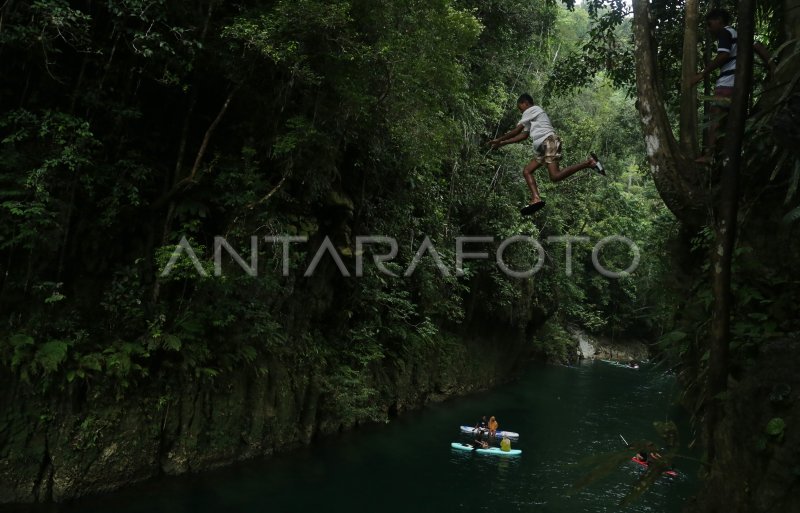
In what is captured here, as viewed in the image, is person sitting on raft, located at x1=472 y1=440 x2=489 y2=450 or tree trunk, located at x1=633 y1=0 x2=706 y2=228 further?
person sitting on raft, located at x1=472 y1=440 x2=489 y2=450

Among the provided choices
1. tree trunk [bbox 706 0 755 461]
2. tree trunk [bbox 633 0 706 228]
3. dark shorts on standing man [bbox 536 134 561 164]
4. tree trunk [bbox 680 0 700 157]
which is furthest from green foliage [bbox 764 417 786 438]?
dark shorts on standing man [bbox 536 134 561 164]

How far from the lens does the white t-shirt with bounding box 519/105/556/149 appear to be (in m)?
6.21

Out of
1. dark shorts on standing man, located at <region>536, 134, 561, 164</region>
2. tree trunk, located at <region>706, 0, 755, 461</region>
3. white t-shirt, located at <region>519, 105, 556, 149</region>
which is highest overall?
white t-shirt, located at <region>519, 105, 556, 149</region>

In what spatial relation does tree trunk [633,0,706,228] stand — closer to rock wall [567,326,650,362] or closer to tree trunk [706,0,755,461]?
tree trunk [706,0,755,461]

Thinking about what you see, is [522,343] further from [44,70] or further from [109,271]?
[44,70]

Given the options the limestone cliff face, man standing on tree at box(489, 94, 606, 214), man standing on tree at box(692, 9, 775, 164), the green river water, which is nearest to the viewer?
man standing on tree at box(692, 9, 775, 164)

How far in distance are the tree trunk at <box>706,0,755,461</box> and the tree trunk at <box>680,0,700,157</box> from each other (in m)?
1.80

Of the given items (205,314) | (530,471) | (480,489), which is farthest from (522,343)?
(205,314)

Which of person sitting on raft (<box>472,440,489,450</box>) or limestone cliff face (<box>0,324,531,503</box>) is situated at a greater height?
limestone cliff face (<box>0,324,531,503</box>)

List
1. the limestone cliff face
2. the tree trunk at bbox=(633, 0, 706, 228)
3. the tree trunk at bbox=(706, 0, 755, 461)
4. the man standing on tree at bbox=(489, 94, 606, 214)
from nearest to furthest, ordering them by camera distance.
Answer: the tree trunk at bbox=(706, 0, 755, 461)
the tree trunk at bbox=(633, 0, 706, 228)
the man standing on tree at bbox=(489, 94, 606, 214)
the limestone cliff face

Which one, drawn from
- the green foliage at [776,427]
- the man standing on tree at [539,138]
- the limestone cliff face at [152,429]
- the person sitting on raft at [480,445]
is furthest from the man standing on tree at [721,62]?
the person sitting on raft at [480,445]

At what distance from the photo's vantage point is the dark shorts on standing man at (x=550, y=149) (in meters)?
6.21

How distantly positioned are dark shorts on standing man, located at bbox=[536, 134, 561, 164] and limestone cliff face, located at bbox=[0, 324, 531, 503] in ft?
21.5

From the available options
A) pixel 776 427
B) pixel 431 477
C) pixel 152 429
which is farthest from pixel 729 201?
pixel 431 477
